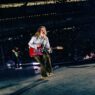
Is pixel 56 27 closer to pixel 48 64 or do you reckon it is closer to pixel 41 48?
pixel 48 64

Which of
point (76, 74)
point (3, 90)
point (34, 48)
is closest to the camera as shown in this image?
point (3, 90)

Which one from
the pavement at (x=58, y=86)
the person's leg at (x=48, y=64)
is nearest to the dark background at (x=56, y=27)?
the person's leg at (x=48, y=64)

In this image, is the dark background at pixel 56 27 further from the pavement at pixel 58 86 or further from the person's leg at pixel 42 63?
the pavement at pixel 58 86

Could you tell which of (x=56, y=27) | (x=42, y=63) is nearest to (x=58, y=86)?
(x=42, y=63)

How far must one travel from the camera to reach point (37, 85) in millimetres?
9086

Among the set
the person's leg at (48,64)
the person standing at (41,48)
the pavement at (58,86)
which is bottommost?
the pavement at (58,86)

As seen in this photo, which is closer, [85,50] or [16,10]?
[16,10]

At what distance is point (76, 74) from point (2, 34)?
7.42 metres

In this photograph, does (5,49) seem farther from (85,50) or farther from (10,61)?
(85,50)

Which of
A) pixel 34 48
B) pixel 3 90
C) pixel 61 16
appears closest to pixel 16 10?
pixel 61 16

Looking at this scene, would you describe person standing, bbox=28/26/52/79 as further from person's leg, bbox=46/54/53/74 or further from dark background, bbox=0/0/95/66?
dark background, bbox=0/0/95/66

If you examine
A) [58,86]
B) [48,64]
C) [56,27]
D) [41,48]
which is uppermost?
[56,27]

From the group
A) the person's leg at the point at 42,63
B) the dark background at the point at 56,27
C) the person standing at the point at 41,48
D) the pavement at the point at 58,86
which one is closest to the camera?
the pavement at the point at 58,86

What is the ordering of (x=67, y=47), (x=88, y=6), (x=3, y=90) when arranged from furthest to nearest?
(x=67, y=47) < (x=88, y=6) < (x=3, y=90)
